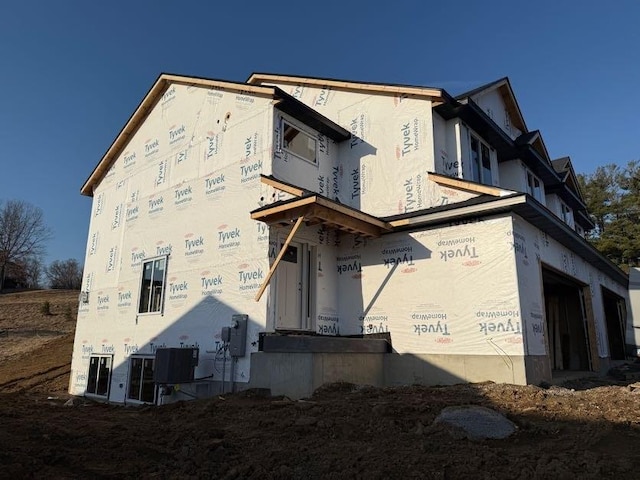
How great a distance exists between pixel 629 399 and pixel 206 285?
853 cm

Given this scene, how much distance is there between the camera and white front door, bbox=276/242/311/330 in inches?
401

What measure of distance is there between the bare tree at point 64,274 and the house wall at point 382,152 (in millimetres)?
51349

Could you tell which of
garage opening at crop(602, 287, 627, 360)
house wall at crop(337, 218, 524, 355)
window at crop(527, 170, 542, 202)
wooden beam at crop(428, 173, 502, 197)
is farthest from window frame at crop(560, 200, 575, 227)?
house wall at crop(337, 218, 524, 355)

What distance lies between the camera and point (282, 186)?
32.0ft

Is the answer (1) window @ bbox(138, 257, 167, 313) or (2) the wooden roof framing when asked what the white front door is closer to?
(1) window @ bbox(138, 257, 167, 313)

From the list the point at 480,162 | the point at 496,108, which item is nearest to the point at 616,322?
the point at 496,108

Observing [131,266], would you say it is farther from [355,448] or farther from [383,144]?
[355,448]

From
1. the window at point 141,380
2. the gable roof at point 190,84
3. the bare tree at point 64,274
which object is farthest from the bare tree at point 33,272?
the window at point 141,380

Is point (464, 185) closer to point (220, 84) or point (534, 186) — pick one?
point (220, 84)

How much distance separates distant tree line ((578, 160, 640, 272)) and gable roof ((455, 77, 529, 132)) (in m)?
19.2

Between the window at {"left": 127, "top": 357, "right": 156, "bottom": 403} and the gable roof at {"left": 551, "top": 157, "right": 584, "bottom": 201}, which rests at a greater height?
the gable roof at {"left": 551, "top": 157, "right": 584, "bottom": 201}

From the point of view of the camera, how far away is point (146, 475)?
162 inches

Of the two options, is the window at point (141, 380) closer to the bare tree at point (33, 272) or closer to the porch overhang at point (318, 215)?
the porch overhang at point (318, 215)

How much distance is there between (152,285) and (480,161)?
9.89m
